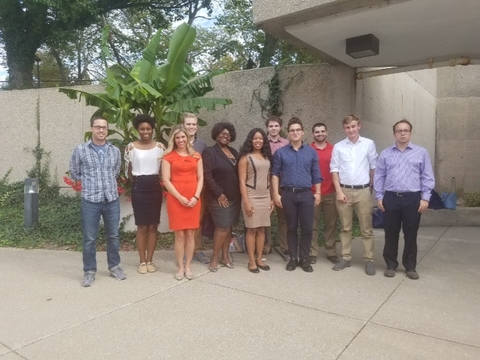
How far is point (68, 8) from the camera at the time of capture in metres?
13.1

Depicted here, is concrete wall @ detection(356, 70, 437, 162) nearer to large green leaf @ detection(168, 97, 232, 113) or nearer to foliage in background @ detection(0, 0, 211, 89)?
large green leaf @ detection(168, 97, 232, 113)

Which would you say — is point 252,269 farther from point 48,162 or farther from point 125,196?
point 48,162

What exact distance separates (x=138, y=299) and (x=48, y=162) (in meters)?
6.74

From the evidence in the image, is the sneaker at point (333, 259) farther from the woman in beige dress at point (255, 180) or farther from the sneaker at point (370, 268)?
the woman in beige dress at point (255, 180)

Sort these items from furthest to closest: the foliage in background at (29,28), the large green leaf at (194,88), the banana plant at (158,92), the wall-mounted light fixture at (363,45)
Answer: the foliage in background at (29,28) → the large green leaf at (194,88) → the banana plant at (158,92) → the wall-mounted light fixture at (363,45)

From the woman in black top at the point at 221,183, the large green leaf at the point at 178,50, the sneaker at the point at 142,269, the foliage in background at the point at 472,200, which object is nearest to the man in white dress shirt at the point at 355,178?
the woman in black top at the point at 221,183

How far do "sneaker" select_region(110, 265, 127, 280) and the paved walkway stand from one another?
9cm

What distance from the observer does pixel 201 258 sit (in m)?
5.19

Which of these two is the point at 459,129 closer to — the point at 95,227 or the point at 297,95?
Answer: the point at 297,95

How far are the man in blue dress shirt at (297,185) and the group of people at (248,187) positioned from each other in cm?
1

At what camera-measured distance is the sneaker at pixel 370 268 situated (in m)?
4.66

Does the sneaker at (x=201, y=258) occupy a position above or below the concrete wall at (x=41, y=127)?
below

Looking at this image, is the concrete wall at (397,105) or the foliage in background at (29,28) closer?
the concrete wall at (397,105)

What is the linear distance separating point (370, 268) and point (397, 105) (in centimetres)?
564
